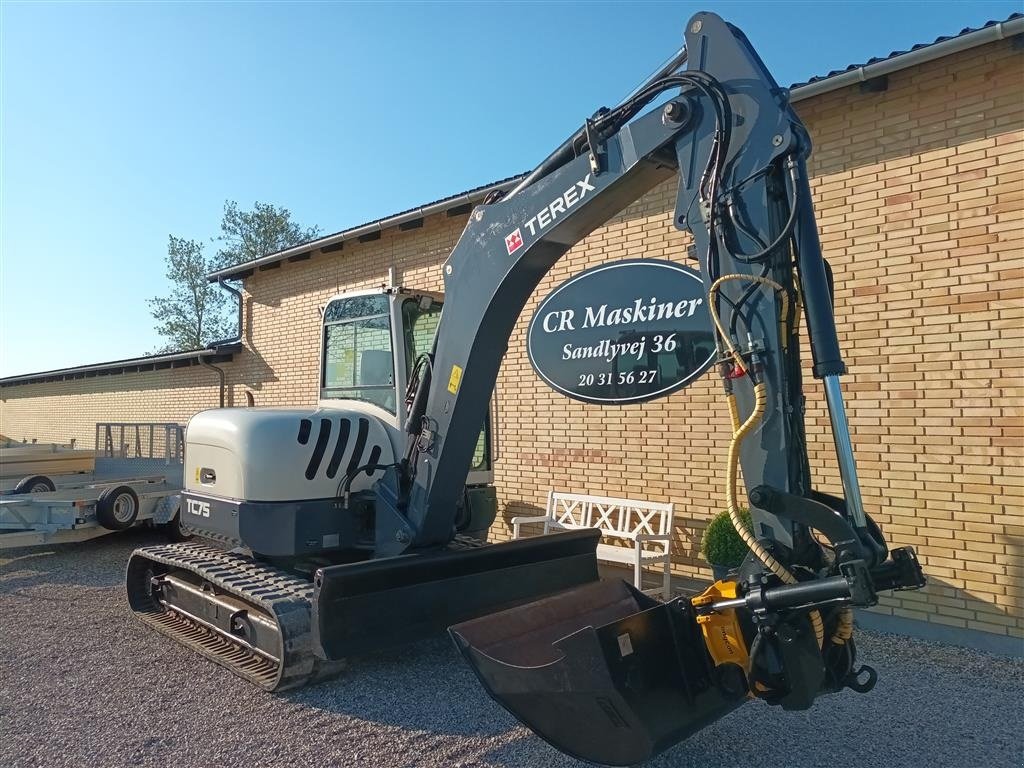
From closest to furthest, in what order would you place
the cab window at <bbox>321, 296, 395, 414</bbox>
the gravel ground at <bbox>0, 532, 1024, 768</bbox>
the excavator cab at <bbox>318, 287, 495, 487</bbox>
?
the gravel ground at <bbox>0, 532, 1024, 768</bbox>, the excavator cab at <bbox>318, 287, 495, 487</bbox>, the cab window at <bbox>321, 296, 395, 414</bbox>

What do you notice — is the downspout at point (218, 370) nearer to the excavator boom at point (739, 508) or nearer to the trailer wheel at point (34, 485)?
the trailer wheel at point (34, 485)

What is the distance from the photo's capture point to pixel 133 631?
5805 millimetres

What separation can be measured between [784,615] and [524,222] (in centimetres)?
240

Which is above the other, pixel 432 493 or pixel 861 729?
pixel 432 493

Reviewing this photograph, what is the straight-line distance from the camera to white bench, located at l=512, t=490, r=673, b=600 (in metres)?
6.68

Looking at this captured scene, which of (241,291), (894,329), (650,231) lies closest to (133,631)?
(650,231)

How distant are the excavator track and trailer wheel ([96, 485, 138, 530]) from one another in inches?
116

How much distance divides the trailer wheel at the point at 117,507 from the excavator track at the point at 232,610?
2939mm

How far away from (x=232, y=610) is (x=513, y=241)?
119 inches

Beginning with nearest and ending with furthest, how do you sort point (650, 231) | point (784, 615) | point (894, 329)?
point (784, 615) → point (894, 329) → point (650, 231)

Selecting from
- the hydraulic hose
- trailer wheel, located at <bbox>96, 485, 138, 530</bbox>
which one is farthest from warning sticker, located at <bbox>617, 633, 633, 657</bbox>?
trailer wheel, located at <bbox>96, 485, 138, 530</bbox>

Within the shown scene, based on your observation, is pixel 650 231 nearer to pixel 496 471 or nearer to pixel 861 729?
pixel 496 471

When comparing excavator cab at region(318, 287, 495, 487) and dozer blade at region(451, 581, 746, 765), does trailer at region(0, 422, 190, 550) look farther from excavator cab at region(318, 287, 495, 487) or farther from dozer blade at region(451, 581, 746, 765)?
dozer blade at region(451, 581, 746, 765)

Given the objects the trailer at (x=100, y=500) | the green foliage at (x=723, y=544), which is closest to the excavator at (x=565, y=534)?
the green foliage at (x=723, y=544)
